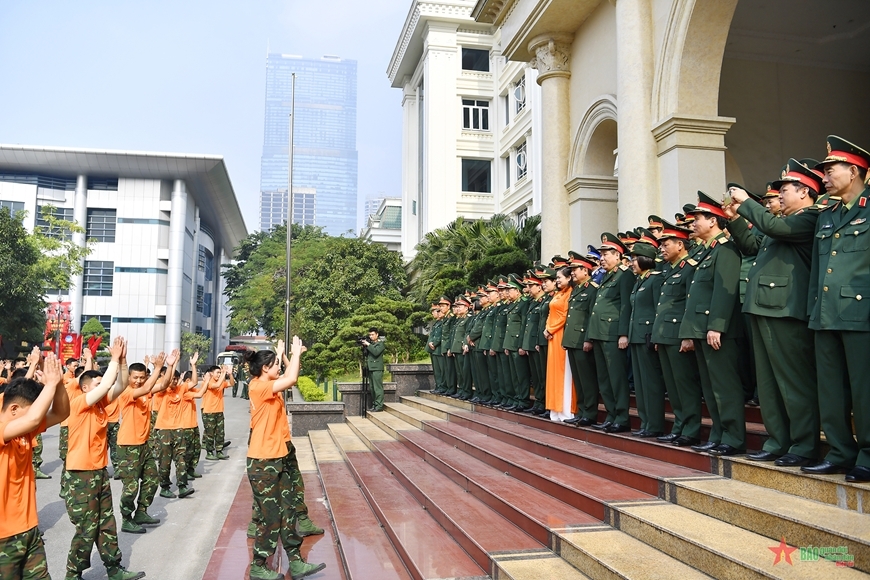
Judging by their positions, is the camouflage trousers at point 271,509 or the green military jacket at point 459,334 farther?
the green military jacket at point 459,334

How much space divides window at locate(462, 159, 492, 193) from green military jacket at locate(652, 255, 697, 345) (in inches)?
1189

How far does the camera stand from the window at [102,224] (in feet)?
163

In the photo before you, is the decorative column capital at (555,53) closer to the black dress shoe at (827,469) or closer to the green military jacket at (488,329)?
the green military jacket at (488,329)

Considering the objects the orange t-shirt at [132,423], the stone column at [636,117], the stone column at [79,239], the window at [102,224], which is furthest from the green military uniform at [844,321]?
the window at [102,224]

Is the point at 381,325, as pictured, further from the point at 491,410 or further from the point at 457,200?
the point at 457,200

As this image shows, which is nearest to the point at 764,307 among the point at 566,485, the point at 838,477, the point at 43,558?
the point at 838,477

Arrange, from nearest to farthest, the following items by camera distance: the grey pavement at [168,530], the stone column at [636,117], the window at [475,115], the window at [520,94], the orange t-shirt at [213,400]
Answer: the grey pavement at [168,530], the stone column at [636,117], the orange t-shirt at [213,400], the window at [520,94], the window at [475,115]

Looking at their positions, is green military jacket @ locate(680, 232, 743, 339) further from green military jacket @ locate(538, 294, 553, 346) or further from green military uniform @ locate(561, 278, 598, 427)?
green military jacket @ locate(538, 294, 553, 346)

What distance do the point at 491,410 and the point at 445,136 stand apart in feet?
90.7

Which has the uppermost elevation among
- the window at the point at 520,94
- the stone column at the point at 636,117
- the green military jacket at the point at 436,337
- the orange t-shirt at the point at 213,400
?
the window at the point at 520,94

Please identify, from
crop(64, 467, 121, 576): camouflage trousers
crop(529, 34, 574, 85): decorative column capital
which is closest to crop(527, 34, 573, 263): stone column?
crop(529, 34, 574, 85): decorative column capital

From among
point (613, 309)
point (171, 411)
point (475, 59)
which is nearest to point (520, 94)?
point (475, 59)

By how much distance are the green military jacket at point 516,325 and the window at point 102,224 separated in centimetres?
4823

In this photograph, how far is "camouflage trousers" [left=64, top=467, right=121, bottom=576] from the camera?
5.05 metres
